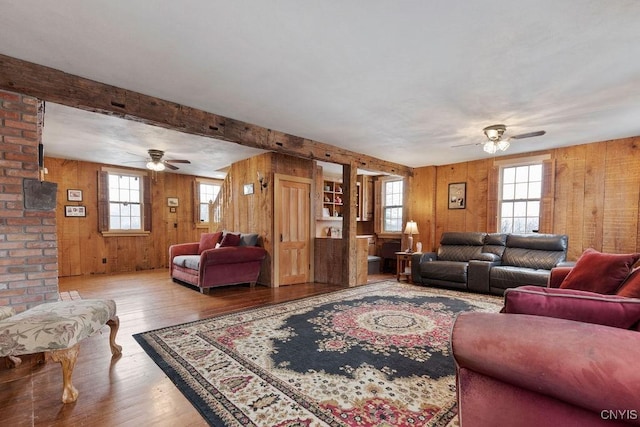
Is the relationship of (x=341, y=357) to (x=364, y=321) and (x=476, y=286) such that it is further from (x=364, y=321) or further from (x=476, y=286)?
(x=476, y=286)

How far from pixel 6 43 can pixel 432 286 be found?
231 inches

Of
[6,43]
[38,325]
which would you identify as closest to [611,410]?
[38,325]

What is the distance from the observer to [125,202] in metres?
6.80

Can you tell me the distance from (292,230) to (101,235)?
4.34 m

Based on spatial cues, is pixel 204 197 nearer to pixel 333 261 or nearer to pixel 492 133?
pixel 333 261

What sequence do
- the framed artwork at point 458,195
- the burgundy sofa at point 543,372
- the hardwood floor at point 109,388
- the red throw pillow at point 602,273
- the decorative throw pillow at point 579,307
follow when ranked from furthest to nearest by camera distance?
the framed artwork at point 458,195 → the red throw pillow at point 602,273 → the hardwood floor at point 109,388 → the decorative throw pillow at point 579,307 → the burgundy sofa at point 543,372

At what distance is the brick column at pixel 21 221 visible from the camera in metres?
2.40

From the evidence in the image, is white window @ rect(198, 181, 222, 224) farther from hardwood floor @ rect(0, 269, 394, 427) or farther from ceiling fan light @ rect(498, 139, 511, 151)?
ceiling fan light @ rect(498, 139, 511, 151)

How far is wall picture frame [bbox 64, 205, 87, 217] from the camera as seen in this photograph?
19.9ft

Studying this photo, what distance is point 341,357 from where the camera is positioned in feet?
7.95

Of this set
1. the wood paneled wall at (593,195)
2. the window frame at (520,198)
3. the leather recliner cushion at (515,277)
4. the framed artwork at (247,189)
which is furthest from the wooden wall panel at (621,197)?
the framed artwork at (247,189)

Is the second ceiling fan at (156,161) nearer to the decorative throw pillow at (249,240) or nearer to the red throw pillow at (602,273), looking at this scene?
the decorative throw pillow at (249,240)

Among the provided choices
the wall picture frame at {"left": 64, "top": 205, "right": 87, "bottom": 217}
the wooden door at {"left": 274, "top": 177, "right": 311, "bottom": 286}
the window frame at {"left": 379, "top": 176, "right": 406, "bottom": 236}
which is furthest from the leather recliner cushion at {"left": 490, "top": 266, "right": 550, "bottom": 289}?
the wall picture frame at {"left": 64, "top": 205, "right": 87, "bottom": 217}

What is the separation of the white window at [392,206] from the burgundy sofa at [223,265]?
3.54 metres
